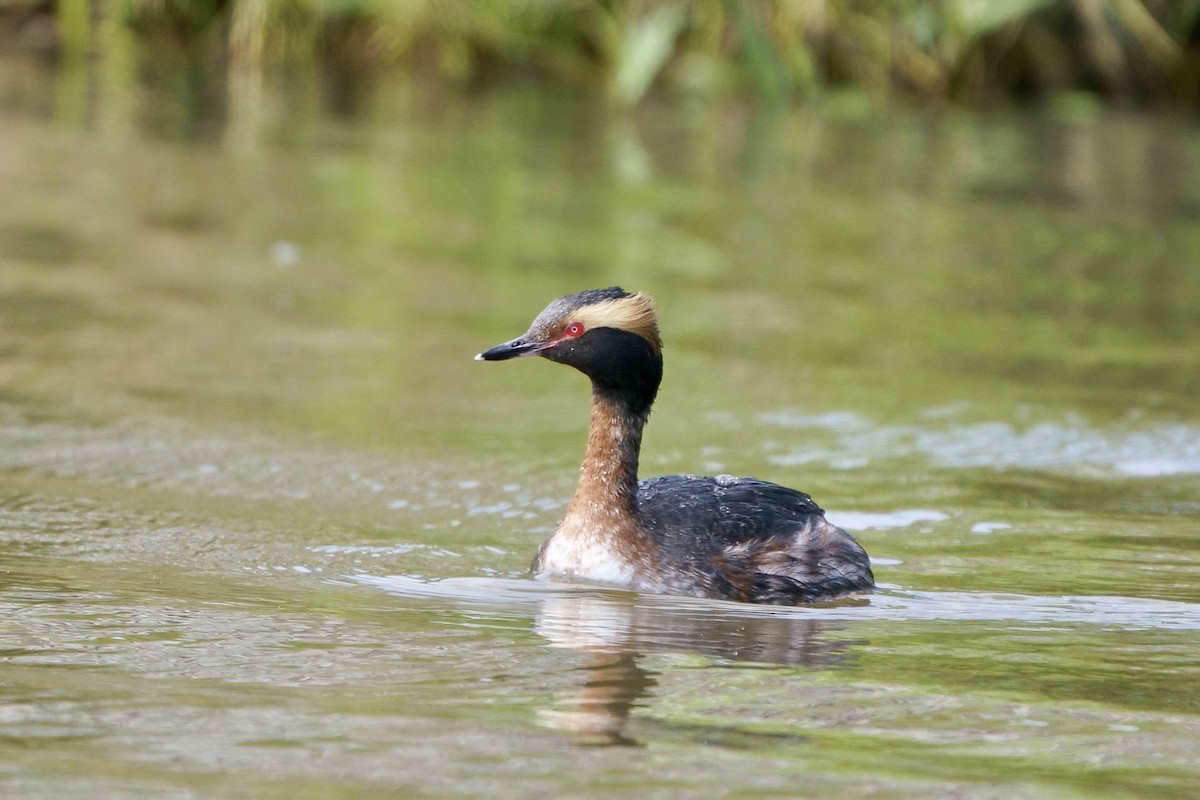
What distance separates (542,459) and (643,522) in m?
1.60

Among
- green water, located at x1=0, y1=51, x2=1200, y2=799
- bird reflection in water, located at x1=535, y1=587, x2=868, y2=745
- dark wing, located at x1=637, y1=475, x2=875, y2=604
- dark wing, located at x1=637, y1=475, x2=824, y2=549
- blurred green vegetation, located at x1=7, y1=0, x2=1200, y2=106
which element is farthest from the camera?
blurred green vegetation, located at x1=7, y1=0, x2=1200, y2=106

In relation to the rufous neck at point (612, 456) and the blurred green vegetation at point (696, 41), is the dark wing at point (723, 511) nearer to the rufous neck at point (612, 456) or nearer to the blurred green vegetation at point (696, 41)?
the rufous neck at point (612, 456)

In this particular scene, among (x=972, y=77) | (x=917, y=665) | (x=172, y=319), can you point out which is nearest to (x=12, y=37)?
(x=972, y=77)

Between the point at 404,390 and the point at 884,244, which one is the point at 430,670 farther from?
the point at 884,244

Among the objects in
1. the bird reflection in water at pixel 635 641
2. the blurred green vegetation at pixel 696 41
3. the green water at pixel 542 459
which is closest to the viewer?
the green water at pixel 542 459

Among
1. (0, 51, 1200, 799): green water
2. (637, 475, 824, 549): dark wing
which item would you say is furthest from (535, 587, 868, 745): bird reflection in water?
(637, 475, 824, 549): dark wing

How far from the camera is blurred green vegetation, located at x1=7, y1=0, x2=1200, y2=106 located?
20500 millimetres

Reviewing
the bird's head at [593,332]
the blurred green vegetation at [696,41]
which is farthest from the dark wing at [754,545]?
the blurred green vegetation at [696,41]

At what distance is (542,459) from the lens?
7.77 metres

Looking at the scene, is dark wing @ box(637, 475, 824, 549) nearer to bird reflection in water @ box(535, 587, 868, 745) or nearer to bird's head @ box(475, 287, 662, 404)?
bird reflection in water @ box(535, 587, 868, 745)

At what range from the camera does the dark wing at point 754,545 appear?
238 inches

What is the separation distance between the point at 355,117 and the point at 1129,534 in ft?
42.1

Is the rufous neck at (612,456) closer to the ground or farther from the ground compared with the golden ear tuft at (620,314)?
closer to the ground

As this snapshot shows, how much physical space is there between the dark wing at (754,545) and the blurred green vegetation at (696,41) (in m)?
14.1
